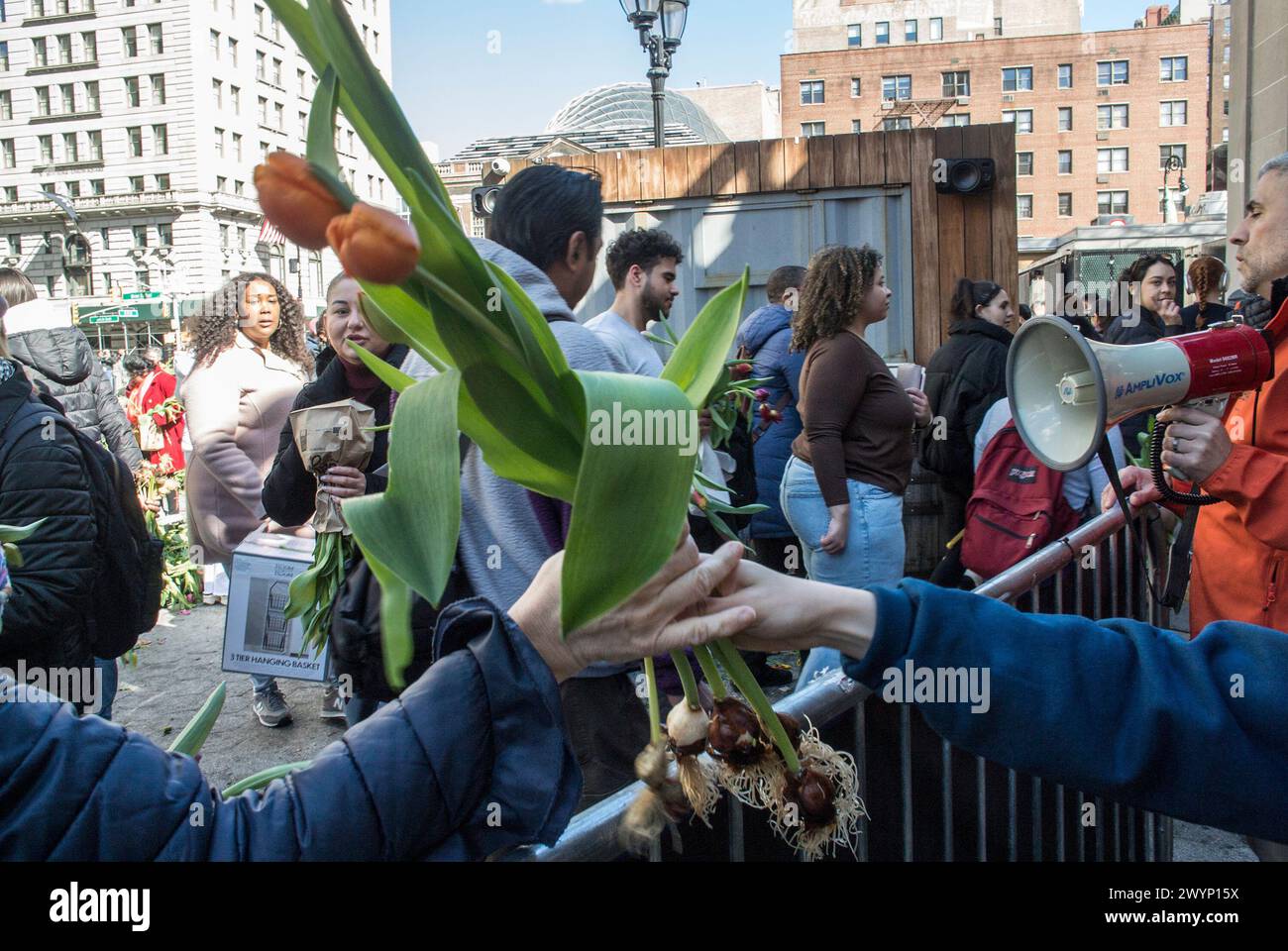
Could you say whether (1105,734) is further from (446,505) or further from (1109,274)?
(1109,274)

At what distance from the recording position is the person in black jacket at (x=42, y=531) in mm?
2414

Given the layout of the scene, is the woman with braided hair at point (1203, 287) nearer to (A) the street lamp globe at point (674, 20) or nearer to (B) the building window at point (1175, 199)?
(A) the street lamp globe at point (674, 20)

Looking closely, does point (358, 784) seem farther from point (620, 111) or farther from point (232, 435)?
point (620, 111)

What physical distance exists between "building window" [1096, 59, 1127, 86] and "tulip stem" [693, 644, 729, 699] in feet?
229

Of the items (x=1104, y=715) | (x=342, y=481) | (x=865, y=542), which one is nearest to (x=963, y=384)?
(x=865, y=542)

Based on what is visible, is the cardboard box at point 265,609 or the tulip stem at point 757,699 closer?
the tulip stem at point 757,699

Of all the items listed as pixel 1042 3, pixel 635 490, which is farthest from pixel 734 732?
pixel 1042 3

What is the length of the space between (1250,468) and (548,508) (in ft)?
5.21

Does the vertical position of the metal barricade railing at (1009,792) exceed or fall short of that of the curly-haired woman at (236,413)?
it falls short

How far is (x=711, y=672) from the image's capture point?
39.3 inches

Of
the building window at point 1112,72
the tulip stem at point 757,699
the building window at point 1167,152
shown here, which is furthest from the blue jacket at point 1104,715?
the building window at point 1112,72

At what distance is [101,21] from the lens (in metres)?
45.2

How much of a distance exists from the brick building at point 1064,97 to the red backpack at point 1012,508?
59.9 metres
